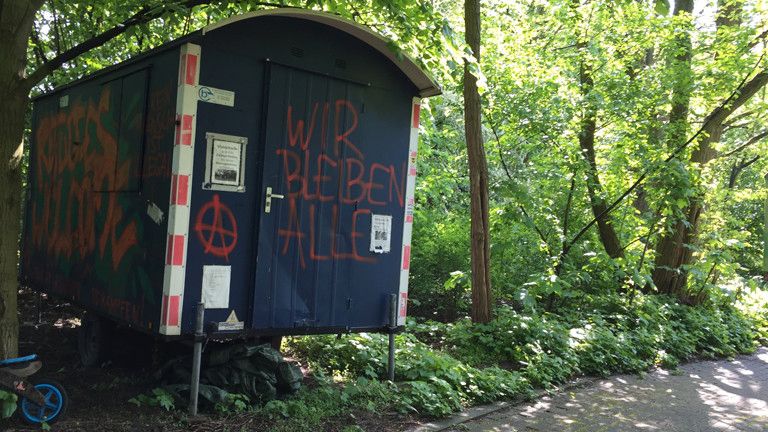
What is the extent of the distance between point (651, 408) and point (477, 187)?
3.36 metres

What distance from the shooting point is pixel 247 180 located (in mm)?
4949

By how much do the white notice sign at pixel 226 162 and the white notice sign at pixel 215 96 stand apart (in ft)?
1.03

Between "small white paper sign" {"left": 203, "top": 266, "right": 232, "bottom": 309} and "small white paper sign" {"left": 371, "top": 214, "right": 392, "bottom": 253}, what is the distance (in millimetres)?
1511

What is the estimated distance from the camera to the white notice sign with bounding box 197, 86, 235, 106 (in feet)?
15.4

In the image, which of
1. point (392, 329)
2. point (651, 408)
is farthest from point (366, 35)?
point (651, 408)

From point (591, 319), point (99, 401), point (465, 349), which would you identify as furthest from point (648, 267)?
point (99, 401)

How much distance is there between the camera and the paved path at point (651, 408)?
5.34 meters

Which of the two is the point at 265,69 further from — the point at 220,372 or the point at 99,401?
the point at 99,401

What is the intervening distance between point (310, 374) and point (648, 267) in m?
7.25

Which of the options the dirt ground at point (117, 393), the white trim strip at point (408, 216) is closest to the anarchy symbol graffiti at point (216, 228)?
the dirt ground at point (117, 393)

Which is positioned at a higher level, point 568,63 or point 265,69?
point 568,63

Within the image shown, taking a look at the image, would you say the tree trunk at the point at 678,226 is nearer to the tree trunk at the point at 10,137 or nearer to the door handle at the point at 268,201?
the door handle at the point at 268,201

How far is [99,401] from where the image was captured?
4.75 m

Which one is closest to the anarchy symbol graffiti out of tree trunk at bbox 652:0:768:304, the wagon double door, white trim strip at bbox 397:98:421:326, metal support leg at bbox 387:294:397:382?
the wagon double door
